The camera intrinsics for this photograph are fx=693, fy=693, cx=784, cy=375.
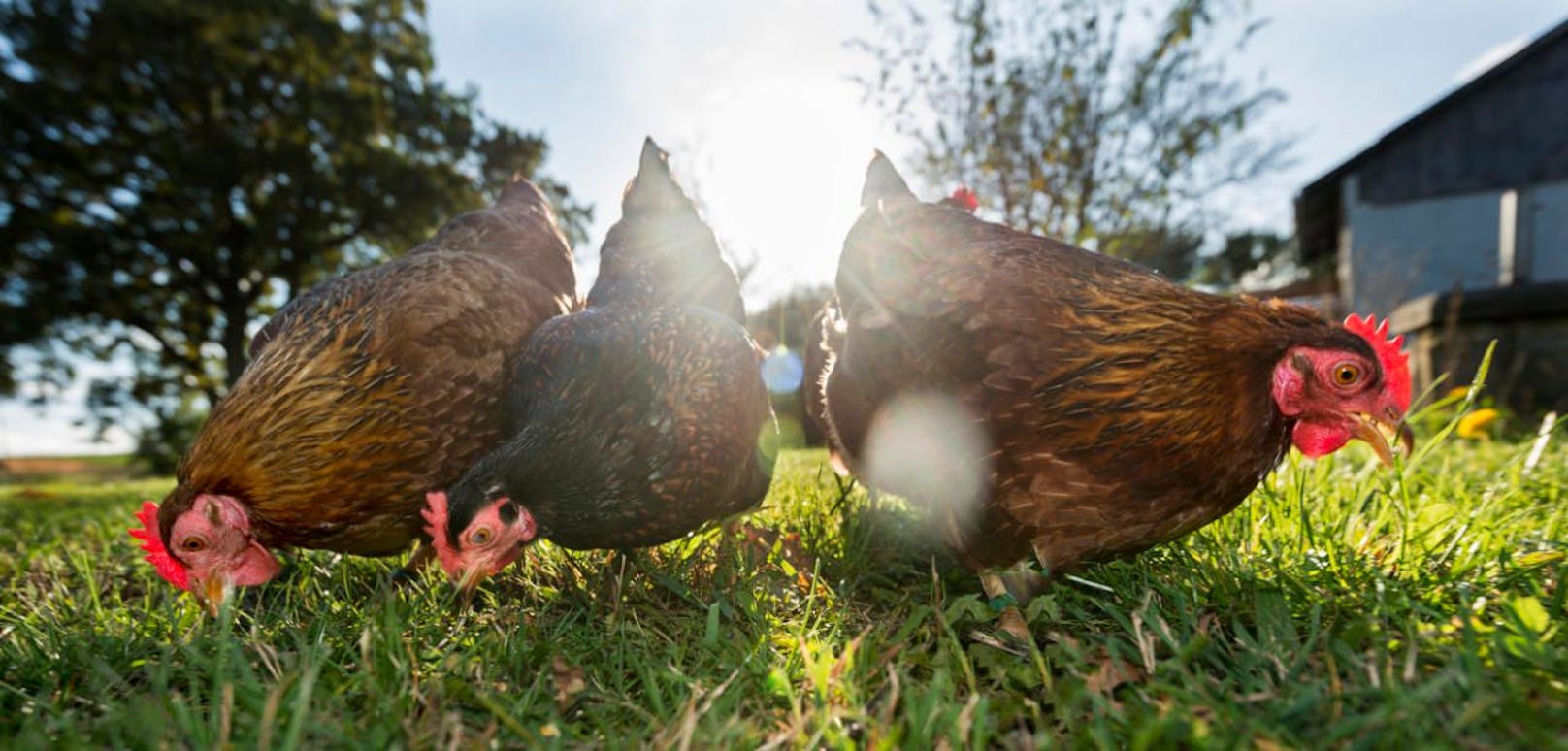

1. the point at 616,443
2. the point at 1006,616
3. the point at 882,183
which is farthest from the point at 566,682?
the point at 882,183

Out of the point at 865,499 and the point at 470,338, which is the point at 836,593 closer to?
the point at 865,499

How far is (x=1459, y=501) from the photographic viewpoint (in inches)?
91.4

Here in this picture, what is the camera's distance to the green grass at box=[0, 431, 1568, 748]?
45.8 inches

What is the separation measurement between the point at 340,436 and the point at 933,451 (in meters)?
1.78

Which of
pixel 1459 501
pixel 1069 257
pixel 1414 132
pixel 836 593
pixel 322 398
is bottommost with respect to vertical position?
pixel 836 593

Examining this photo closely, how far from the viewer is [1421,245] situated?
1382 cm

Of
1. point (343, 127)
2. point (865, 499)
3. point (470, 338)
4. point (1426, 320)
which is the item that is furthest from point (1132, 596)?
point (343, 127)

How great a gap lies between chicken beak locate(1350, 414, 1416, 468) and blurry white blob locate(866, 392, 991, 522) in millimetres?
983

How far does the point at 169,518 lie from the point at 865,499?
2415 millimetres

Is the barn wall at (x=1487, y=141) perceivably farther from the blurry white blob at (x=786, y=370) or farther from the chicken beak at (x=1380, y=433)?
the chicken beak at (x=1380, y=433)

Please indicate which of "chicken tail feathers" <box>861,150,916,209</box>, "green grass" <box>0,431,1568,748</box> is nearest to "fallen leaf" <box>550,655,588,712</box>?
"green grass" <box>0,431,1568,748</box>

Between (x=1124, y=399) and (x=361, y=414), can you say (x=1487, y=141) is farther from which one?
(x=361, y=414)

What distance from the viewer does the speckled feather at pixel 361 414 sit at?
2061 millimetres

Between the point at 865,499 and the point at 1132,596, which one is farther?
the point at 865,499
